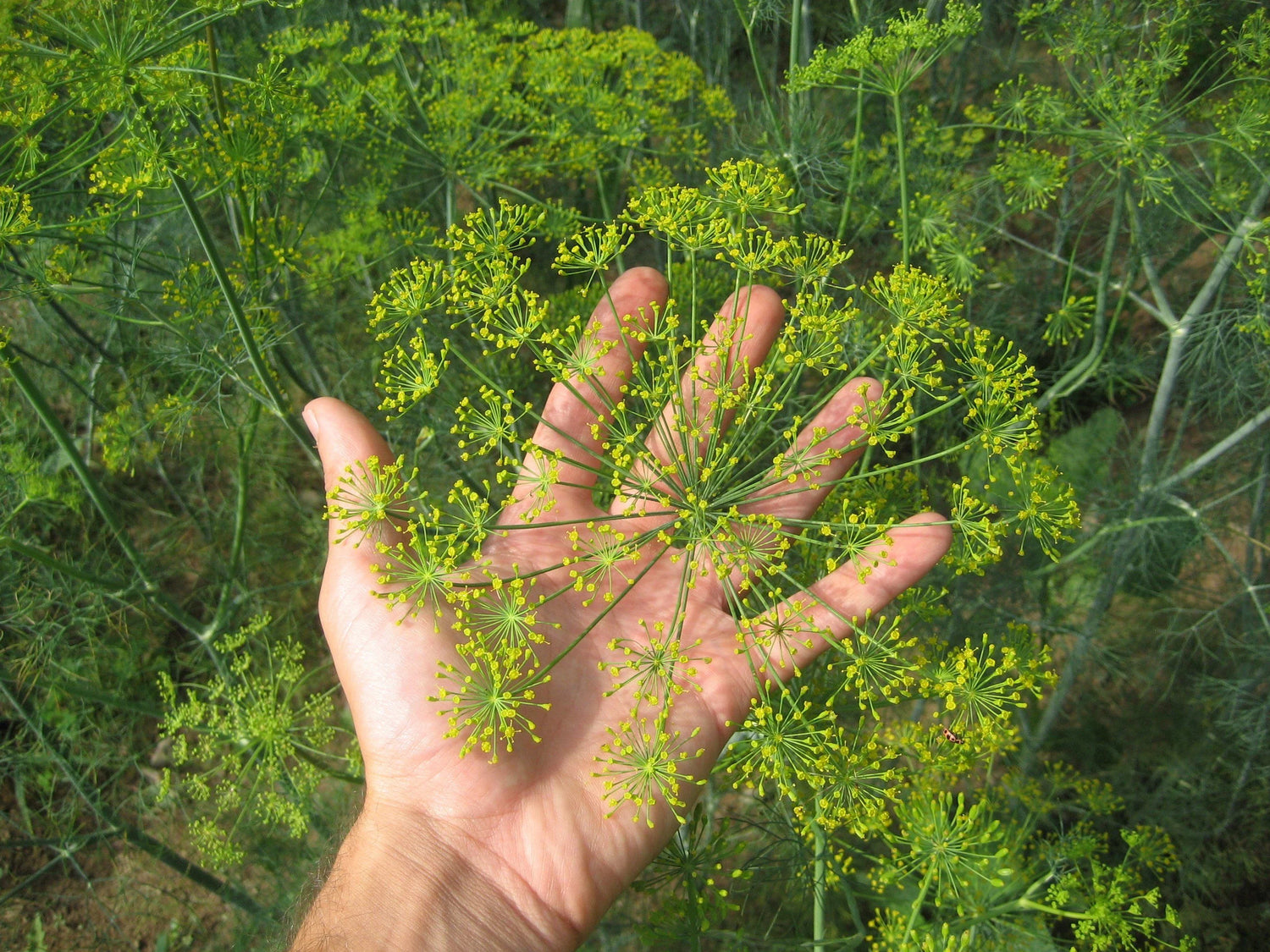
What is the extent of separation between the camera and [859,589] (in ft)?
8.20

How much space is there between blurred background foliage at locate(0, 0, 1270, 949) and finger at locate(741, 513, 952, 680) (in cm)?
47

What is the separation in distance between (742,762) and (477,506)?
1045 millimetres

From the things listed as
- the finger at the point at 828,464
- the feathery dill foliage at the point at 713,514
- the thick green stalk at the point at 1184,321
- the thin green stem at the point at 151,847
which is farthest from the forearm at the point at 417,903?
the thick green stalk at the point at 1184,321

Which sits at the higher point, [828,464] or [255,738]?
[828,464]

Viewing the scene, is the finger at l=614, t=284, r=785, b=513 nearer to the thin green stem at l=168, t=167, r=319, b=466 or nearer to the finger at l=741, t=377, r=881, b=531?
the finger at l=741, t=377, r=881, b=531

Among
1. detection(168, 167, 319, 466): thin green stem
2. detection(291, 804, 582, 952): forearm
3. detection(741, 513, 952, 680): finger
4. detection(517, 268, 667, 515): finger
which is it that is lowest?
detection(291, 804, 582, 952): forearm

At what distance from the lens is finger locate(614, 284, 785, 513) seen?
93.0 inches

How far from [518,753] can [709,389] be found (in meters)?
1.28

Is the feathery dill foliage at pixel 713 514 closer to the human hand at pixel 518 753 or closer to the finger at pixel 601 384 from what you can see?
the human hand at pixel 518 753

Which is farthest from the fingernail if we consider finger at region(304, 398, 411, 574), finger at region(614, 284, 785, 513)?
finger at region(614, 284, 785, 513)

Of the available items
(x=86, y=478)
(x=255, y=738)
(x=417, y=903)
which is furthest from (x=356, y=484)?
(x=255, y=738)

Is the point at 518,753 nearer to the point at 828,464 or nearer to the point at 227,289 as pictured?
the point at 828,464

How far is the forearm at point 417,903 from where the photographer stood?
2279 millimetres

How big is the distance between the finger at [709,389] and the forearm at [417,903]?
3.80 feet
